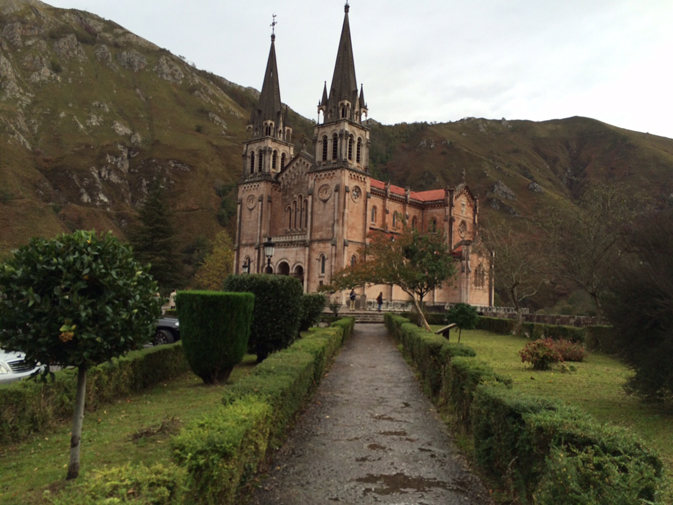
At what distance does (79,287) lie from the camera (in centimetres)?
558

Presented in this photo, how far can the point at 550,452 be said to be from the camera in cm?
436

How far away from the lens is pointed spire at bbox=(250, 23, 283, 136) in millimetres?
53219

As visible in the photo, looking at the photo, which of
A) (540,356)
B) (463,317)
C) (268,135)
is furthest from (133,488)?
(268,135)

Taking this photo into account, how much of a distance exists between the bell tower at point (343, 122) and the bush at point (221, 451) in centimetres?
4212

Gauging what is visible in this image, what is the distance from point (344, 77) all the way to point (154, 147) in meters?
79.7

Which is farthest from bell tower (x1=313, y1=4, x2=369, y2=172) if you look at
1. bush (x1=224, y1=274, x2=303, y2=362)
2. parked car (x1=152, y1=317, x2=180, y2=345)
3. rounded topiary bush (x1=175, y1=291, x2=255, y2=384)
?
rounded topiary bush (x1=175, y1=291, x2=255, y2=384)

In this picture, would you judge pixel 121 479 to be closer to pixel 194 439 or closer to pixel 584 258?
pixel 194 439

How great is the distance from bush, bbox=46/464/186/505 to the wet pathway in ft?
6.60

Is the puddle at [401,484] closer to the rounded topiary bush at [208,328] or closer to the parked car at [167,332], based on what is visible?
the rounded topiary bush at [208,328]

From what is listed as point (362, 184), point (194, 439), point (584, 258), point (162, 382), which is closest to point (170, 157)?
point (362, 184)

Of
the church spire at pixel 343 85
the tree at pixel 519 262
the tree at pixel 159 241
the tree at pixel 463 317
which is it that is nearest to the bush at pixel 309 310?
the tree at pixel 463 317

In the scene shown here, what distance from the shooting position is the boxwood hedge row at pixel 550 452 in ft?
11.6

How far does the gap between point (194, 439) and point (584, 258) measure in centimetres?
3029

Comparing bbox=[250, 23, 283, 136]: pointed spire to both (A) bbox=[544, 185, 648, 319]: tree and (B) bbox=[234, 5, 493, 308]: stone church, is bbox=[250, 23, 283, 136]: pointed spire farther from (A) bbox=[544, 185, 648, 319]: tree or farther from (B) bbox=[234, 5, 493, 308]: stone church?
(A) bbox=[544, 185, 648, 319]: tree
